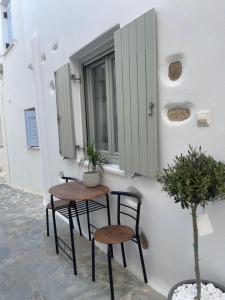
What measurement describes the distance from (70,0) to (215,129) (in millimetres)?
2130

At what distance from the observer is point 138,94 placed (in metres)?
1.88

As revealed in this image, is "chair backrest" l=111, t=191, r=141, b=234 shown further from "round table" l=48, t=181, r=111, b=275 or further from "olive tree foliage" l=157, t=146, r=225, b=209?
"olive tree foliage" l=157, t=146, r=225, b=209

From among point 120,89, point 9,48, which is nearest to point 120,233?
point 120,89

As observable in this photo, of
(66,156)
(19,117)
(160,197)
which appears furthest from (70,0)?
(19,117)

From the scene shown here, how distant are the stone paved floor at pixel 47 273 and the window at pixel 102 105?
3.52ft

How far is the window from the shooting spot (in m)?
2.60

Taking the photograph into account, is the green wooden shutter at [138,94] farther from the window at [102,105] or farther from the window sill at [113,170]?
the window at [102,105]

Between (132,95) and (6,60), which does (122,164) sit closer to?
(132,95)

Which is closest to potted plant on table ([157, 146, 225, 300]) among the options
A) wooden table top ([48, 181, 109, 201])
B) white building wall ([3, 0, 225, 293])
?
white building wall ([3, 0, 225, 293])

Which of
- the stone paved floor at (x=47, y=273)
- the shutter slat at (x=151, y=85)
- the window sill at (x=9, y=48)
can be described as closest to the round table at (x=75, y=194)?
the stone paved floor at (x=47, y=273)

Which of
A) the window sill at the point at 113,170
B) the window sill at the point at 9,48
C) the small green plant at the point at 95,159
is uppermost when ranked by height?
the window sill at the point at 9,48

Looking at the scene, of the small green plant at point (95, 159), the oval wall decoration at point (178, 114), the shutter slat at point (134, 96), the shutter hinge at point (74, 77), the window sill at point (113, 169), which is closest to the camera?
the oval wall decoration at point (178, 114)

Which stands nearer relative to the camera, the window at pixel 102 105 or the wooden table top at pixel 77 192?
the wooden table top at pixel 77 192

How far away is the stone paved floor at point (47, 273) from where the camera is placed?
2066mm
